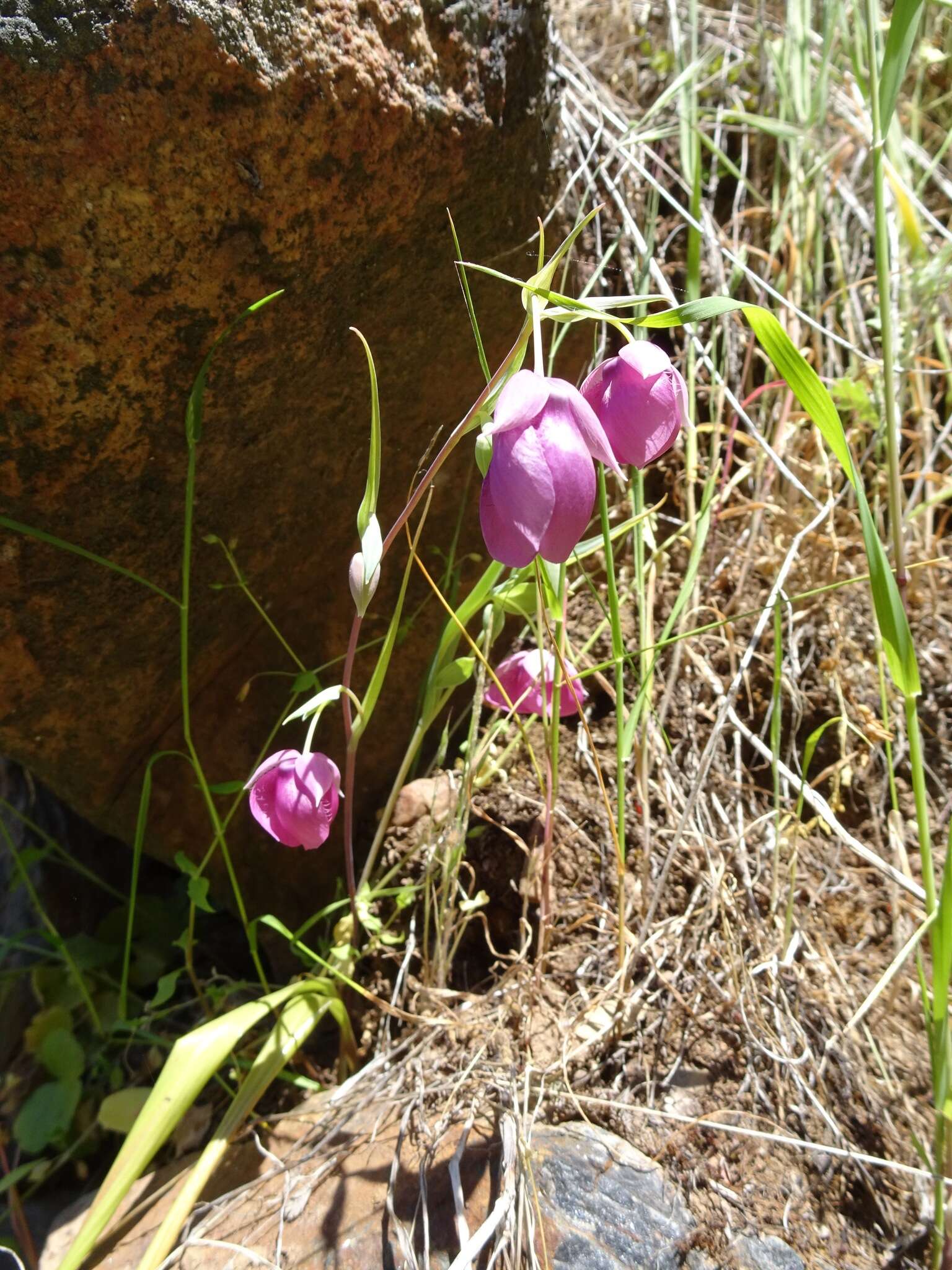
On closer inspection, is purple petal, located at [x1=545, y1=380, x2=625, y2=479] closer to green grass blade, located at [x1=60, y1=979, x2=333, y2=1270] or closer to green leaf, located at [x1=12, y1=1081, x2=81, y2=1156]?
green grass blade, located at [x1=60, y1=979, x2=333, y2=1270]

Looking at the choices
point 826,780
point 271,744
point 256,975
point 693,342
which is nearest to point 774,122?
point 693,342

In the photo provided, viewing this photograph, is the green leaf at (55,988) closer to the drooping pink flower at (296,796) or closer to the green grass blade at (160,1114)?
the green grass blade at (160,1114)

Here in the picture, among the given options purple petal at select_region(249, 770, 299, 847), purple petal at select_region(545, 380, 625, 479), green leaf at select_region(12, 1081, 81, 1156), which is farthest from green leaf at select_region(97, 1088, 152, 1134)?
purple petal at select_region(545, 380, 625, 479)

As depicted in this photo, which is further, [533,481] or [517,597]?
[517,597]

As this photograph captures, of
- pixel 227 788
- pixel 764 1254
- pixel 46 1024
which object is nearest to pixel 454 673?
pixel 227 788

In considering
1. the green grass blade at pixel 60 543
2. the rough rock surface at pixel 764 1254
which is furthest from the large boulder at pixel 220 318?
the rough rock surface at pixel 764 1254

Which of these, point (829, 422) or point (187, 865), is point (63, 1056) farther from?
point (829, 422)
